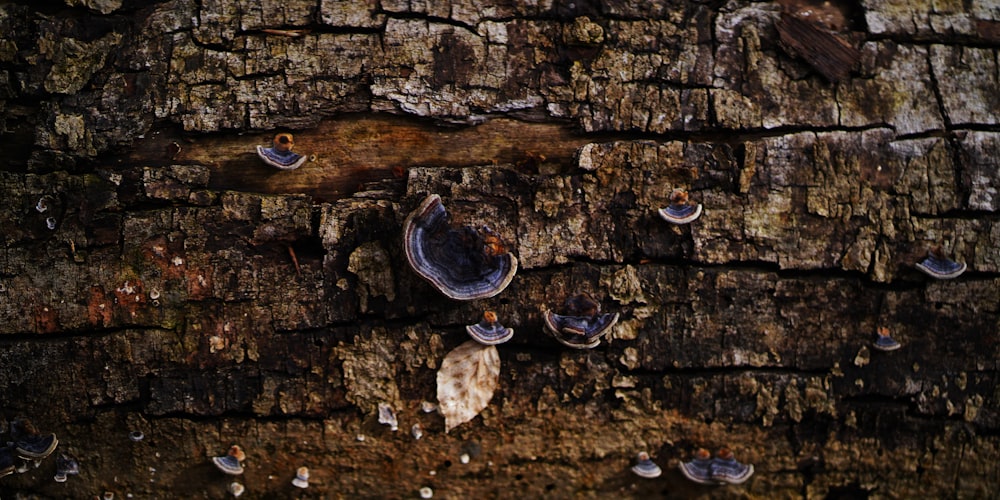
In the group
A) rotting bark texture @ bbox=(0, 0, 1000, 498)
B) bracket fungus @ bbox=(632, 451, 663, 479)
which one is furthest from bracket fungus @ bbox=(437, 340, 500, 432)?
bracket fungus @ bbox=(632, 451, 663, 479)

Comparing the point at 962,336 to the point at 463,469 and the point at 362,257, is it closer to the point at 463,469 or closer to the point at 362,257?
the point at 463,469

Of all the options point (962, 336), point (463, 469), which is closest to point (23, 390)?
point (463, 469)

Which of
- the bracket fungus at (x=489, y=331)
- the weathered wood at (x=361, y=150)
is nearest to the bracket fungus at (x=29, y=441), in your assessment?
the weathered wood at (x=361, y=150)

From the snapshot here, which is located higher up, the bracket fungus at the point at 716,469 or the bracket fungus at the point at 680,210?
the bracket fungus at the point at 680,210

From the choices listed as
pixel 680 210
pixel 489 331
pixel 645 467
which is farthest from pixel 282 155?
pixel 645 467

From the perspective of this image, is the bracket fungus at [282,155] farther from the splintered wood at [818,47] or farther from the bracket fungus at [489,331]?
the splintered wood at [818,47]

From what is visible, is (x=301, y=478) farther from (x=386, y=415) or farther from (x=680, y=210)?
(x=680, y=210)
